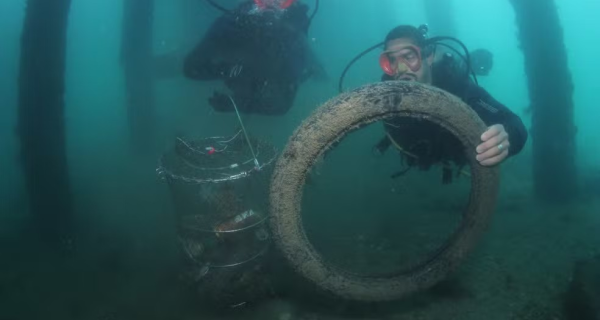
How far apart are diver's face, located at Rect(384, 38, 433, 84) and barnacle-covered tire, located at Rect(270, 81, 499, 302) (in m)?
1.36

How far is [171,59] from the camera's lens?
11070 mm

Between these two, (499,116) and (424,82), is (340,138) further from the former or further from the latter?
(424,82)

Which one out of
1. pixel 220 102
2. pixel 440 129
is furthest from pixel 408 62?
pixel 220 102

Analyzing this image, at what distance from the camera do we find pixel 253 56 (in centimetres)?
578

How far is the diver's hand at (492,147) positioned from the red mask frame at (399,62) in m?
1.41

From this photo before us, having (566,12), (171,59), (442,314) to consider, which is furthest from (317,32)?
(566,12)

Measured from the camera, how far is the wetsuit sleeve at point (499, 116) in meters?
3.26

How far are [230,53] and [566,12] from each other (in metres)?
76.8

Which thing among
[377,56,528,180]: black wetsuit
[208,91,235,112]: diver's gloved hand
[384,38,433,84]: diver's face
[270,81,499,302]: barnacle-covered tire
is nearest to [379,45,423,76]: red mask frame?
[384,38,433,84]: diver's face

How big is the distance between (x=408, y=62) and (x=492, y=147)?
157 cm

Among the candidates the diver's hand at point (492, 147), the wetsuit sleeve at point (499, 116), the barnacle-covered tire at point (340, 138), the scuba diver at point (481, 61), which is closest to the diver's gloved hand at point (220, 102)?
the barnacle-covered tire at point (340, 138)

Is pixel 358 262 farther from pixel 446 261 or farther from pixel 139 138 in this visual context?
pixel 139 138

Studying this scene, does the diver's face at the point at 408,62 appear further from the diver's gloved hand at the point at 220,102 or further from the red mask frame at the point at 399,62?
the diver's gloved hand at the point at 220,102

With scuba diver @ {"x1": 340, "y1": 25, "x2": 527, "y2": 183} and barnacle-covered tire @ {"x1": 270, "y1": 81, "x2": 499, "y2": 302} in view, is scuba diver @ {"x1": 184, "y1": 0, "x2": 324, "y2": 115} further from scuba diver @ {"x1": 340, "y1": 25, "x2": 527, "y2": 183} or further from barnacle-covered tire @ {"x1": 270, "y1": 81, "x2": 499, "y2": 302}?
barnacle-covered tire @ {"x1": 270, "y1": 81, "x2": 499, "y2": 302}
